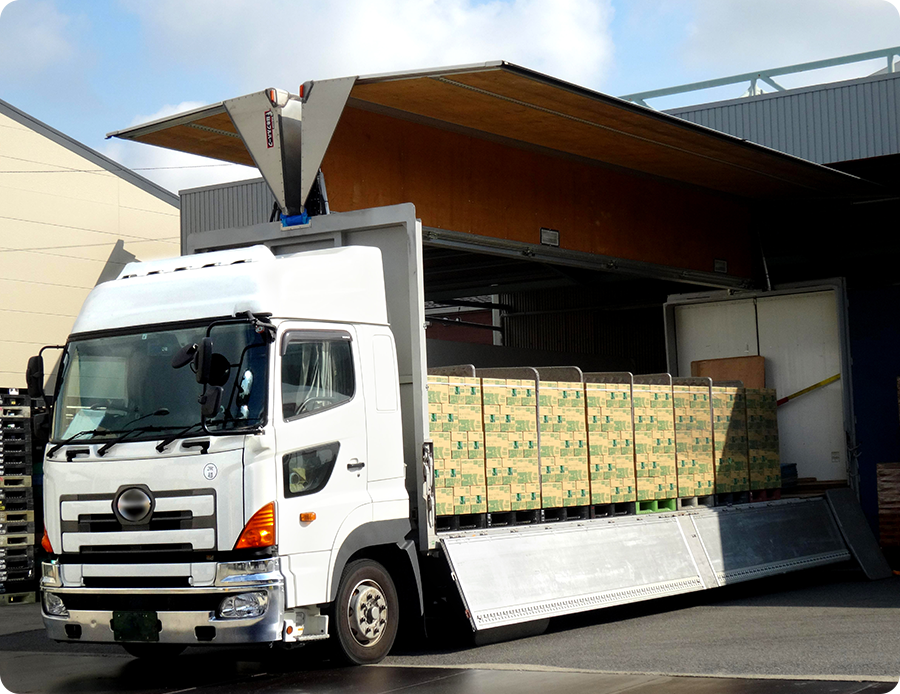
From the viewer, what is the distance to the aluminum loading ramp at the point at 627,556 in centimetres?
910

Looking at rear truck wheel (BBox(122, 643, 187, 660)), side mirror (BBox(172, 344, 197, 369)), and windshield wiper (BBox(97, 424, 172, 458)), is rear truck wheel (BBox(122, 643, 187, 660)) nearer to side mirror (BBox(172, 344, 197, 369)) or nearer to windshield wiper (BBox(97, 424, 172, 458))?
windshield wiper (BBox(97, 424, 172, 458))

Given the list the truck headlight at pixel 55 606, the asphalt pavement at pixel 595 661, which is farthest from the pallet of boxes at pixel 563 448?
the truck headlight at pixel 55 606

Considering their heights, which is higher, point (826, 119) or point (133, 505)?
point (826, 119)

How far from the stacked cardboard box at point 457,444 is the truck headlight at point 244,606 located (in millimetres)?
2027

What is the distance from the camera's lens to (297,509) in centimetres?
780

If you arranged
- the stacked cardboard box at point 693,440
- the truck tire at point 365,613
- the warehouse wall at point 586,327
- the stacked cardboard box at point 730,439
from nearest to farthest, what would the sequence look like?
the truck tire at point 365,613, the stacked cardboard box at point 693,440, the stacked cardboard box at point 730,439, the warehouse wall at point 586,327

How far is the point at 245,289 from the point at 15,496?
24.5ft

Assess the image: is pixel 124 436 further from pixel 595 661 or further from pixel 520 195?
pixel 520 195

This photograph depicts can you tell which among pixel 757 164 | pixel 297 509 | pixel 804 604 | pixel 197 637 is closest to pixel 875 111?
pixel 757 164

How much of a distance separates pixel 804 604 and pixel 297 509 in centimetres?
593

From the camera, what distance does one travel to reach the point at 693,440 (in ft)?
40.4

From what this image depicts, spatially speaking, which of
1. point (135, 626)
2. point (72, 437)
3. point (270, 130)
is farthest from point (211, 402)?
point (270, 130)

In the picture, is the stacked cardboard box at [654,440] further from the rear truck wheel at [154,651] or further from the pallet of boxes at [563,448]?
the rear truck wheel at [154,651]

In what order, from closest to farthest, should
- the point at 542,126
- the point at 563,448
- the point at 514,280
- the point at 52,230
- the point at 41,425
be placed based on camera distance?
1. the point at 41,425
2. the point at 563,448
3. the point at 542,126
4. the point at 514,280
5. the point at 52,230
